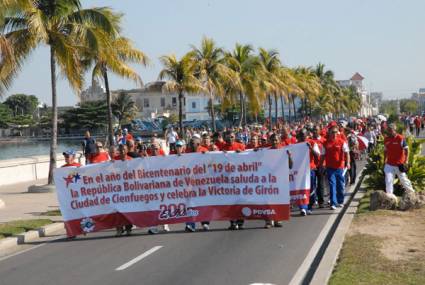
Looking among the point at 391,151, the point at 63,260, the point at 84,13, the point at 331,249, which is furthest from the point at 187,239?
the point at 84,13

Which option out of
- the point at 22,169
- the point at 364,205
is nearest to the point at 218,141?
the point at 364,205

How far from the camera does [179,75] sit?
107 feet

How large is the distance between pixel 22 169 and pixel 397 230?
709 inches

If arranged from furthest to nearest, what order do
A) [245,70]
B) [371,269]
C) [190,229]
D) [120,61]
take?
[245,70], [120,61], [190,229], [371,269]

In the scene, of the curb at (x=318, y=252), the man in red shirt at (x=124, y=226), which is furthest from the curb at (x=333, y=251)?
the man in red shirt at (x=124, y=226)

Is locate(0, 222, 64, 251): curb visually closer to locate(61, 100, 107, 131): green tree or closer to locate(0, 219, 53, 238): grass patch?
locate(0, 219, 53, 238): grass patch

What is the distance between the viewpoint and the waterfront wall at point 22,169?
23656 mm

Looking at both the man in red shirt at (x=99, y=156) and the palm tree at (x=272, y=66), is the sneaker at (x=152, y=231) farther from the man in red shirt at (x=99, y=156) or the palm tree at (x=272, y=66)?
the palm tree at (x=272, y=66)

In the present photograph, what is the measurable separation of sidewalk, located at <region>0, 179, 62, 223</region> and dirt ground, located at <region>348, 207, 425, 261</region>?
6552 millimetres

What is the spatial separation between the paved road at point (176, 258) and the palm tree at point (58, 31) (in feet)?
29.8

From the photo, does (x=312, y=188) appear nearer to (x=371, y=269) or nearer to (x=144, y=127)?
(x=371, y=269)

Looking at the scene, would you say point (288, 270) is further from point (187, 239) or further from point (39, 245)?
point (39, 245)

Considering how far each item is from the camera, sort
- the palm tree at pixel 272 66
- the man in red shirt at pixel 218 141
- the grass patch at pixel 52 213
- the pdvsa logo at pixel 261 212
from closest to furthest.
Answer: the pdvsa logo at pixel 261 212 → the man in red shirt at pixel 218 141 → the grass patch at pixel 52 213 → the palm tree at pixel 272 66

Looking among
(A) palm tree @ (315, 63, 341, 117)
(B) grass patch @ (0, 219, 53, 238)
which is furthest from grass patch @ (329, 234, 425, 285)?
(A) palm tree @ (315, 63, 341, 117)
